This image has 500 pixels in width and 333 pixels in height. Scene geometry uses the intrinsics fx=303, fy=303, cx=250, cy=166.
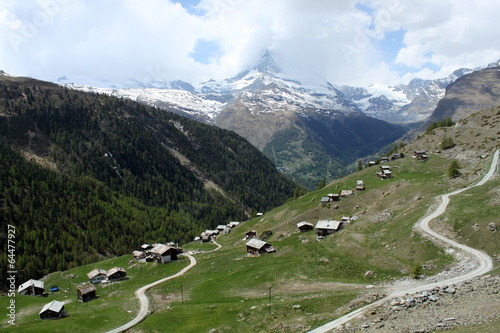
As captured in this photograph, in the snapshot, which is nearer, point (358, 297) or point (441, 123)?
point (358, 297)

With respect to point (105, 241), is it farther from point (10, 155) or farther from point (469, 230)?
point (469, 230)

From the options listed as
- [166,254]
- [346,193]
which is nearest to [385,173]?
[346,193]

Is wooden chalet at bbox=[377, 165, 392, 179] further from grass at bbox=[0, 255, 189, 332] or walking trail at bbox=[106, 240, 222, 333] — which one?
grass at bbox=[0, 255, 189, 332]

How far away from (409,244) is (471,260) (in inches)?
455

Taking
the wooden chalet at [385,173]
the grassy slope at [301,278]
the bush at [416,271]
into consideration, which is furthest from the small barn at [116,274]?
the wooden chalet at [385,173]

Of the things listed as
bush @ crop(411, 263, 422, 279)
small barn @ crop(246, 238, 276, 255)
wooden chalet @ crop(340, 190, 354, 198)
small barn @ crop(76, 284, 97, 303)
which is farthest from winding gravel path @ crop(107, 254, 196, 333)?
wooden chalet @ crop(340, 190, 354, 198)

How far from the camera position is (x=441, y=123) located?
19988cm

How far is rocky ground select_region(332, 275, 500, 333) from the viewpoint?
29188mm

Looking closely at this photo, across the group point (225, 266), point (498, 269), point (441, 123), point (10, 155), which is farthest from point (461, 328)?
point (10, 155)

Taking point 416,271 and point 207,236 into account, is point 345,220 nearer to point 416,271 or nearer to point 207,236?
point 416,271

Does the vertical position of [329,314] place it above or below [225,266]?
above

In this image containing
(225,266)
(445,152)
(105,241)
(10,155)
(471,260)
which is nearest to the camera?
(471,260)

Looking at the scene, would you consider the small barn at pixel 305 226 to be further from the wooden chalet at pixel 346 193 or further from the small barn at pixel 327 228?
the wooden chalet at pixel 346 193

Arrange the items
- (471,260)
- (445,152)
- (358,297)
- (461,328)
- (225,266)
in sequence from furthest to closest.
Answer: (445,152) → (225,266) → (471,260) → (358,297) → (461,328)
